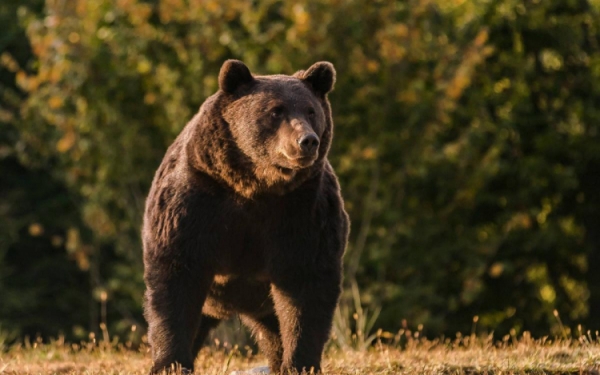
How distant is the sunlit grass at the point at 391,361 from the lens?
268 inches

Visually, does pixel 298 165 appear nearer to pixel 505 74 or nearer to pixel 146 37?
pixel 146 37

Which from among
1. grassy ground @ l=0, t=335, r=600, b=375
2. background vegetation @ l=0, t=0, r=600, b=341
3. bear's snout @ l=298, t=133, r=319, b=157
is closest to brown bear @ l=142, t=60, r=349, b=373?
bear's snout @ l=298, t=133, r=319, b=157

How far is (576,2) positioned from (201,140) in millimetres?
15498

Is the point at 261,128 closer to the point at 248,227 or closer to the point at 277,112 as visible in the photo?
the point at 277,112

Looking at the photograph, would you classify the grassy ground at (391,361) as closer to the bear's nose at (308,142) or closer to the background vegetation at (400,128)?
the bear's nose at (308,142)

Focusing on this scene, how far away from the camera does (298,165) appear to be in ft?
20.6

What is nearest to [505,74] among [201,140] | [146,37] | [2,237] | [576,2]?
[576,2]

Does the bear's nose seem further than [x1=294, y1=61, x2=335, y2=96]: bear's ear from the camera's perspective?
No

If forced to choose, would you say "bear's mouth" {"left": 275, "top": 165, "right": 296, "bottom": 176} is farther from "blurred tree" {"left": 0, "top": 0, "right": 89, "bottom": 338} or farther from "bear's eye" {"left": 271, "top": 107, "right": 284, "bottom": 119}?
"blurred tree" {"left": 0, "top": 0, "right": 89, "bottom": 338}

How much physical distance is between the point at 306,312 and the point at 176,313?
769mm

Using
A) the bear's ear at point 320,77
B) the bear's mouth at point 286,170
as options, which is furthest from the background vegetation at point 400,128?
the bear's mouth at point 286,170

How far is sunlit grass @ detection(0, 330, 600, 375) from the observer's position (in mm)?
6809

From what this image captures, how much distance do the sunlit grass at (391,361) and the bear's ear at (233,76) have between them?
163 cm

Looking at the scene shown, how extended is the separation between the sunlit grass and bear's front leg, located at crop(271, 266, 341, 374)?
366 mm
